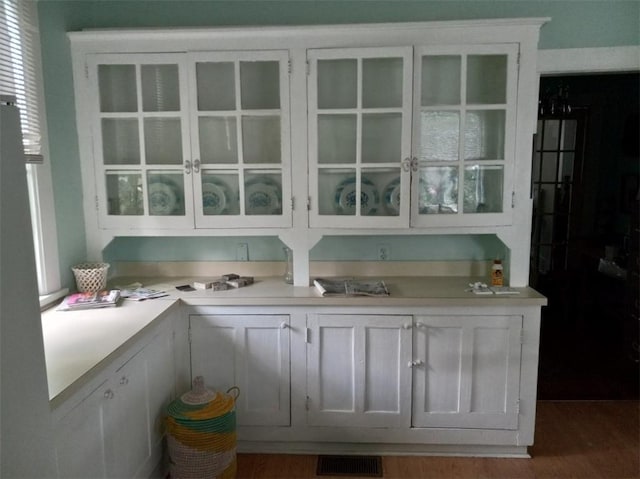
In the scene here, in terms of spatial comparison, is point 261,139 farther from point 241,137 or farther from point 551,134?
point 551,134

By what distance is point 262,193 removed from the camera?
251 centimetres

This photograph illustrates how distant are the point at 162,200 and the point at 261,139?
64 centimetres

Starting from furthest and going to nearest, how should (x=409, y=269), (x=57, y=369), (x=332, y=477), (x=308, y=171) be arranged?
1. (x=409, y=269)
2. (x=308, y=171)
3. (x=332, y=477)
4. (x=57, y=369)

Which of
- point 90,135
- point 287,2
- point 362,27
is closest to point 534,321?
point 362,27

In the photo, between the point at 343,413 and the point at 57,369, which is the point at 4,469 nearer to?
the point at 57,369

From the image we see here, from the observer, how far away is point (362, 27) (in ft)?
7.54

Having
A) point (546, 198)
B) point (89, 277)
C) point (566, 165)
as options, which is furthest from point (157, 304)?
point (566, 165)

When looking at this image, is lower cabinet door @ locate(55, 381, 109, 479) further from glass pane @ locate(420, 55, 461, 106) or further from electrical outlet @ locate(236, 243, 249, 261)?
glass pane @ locate(420, 55, 461, 106)

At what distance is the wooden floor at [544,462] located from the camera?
230cm

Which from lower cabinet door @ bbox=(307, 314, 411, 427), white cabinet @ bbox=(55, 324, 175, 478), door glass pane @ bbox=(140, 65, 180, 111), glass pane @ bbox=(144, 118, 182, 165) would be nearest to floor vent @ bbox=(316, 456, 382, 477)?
lower cabinet door @ bbox=(307, 314, 411, 427)

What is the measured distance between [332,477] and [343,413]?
0.99 ft

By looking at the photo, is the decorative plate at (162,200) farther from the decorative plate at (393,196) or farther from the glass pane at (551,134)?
the glass pane at (551,134)

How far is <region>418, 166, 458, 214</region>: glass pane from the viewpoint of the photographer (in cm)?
242

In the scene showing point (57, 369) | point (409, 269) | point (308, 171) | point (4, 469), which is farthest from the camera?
point (409, 269)
